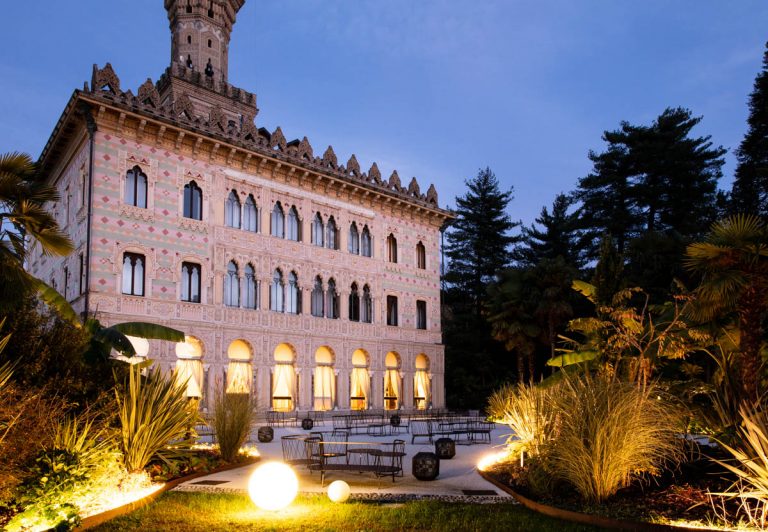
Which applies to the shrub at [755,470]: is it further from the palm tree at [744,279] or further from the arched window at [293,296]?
the arched window at [293,296]

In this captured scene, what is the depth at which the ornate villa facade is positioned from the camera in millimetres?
24250

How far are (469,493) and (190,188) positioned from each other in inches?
792

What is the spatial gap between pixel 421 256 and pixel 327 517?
28542 millimetres

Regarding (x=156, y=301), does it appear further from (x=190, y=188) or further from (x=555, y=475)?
(x=555, y=475)

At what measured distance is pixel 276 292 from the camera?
95.1 ft

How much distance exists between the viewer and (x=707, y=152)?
38156 millimetres

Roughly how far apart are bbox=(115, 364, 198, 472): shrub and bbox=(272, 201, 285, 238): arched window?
18366 millimetres

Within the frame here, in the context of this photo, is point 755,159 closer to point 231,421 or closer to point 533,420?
point 533,420

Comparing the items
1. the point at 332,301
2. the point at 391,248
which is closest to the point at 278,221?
the point at 332,301

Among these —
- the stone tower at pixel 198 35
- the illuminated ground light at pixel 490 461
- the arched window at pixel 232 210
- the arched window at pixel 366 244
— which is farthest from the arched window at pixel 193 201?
the illuminated ground light at pixel 490 461

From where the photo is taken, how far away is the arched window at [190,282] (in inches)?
1020

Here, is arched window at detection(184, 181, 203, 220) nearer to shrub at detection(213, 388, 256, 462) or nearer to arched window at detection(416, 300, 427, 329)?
arched window at detection(416, 300, 427, 329)

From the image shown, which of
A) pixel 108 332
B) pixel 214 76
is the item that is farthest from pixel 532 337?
pixel 108 332

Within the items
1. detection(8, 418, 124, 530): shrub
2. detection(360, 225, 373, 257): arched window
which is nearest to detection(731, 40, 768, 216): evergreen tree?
detection(360, 225, 373, 257): arched window
